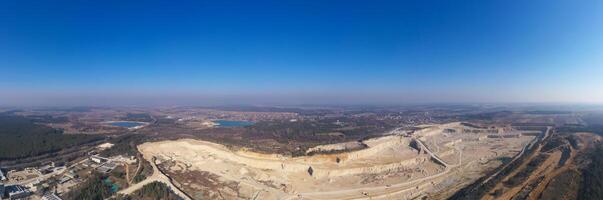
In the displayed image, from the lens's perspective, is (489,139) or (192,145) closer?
(192,145)

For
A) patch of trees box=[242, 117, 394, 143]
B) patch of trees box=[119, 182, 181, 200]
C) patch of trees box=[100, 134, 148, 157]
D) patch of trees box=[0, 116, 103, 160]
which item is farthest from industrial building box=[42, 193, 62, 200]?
patch of trees box=[242, 117, 394, 143]

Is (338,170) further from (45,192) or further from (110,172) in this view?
(45,192)

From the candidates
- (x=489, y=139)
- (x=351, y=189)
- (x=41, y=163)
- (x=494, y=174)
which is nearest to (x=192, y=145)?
(x=41, y=163)

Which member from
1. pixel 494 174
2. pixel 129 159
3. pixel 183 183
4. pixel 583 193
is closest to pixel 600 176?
pixel 583 193

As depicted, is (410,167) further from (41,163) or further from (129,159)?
(41,163)

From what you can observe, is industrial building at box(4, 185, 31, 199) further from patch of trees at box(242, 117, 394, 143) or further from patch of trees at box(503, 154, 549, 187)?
patch of trees at box(503, 154, 549, 187)

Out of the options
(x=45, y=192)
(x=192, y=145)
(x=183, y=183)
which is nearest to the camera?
(x=45, y=192)

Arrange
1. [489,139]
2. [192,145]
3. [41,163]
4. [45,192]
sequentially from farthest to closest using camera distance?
[489,139], [192,145], [41,163], [45,192]
